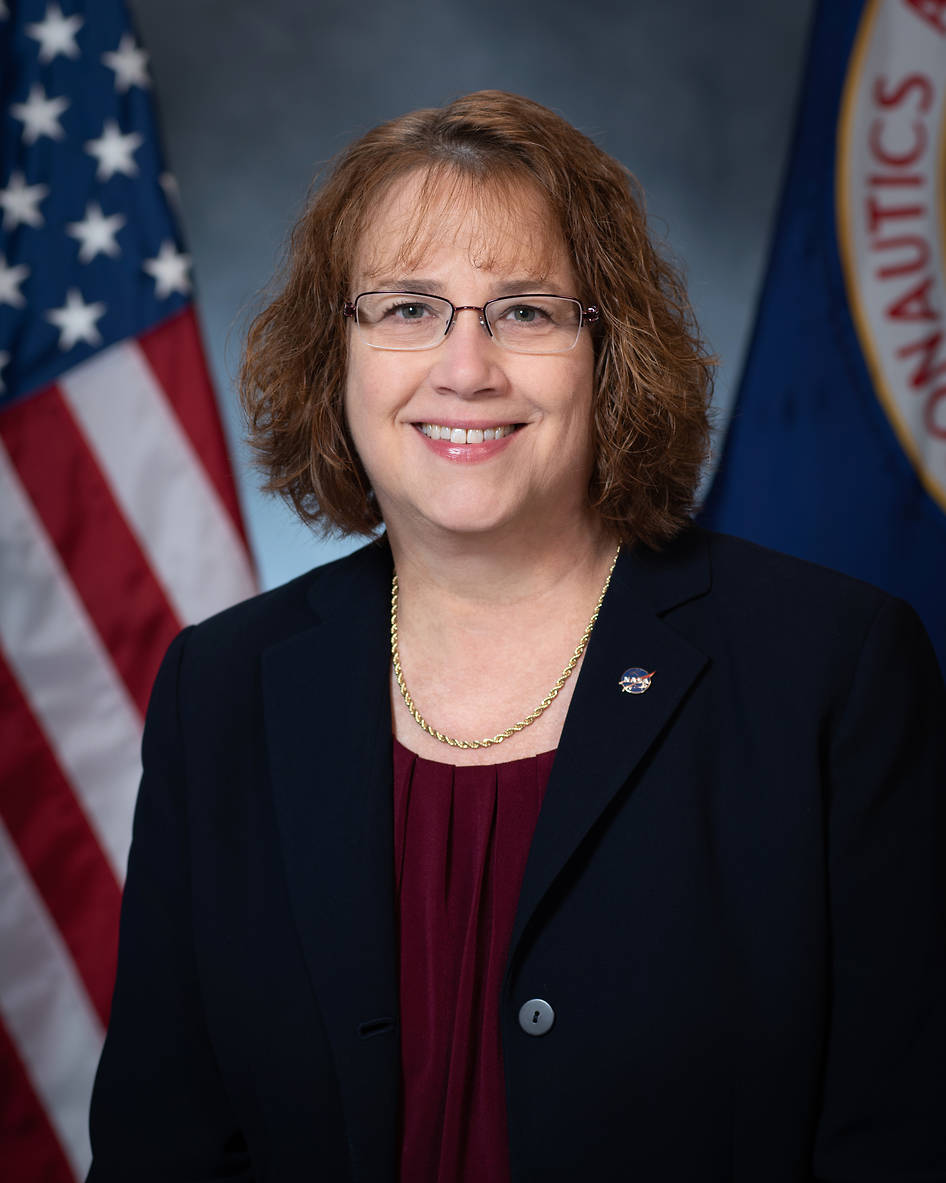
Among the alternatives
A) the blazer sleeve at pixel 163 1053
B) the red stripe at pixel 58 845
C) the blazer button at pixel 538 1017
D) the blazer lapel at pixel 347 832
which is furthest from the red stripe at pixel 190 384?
the blazer button at pixel 538 1017

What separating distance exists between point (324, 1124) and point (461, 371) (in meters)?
1.00

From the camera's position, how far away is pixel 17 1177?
2.82m

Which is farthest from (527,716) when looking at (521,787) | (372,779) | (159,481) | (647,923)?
(159,481)

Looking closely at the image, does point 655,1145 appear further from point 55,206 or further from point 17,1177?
point 55,206

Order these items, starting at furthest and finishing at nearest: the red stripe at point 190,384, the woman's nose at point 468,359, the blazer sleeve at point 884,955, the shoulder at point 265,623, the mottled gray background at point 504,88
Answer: the mottled gray background at point 504,88 → the red stripe at point 190,384 → the shoulder at point 265,623 → the woman's nose at point 468,359 → the blazer sleeve at point 884,955

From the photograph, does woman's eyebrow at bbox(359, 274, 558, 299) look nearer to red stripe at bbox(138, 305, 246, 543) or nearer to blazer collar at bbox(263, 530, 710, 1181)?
blazer collar at bbox(263, 530, 710, 1181)

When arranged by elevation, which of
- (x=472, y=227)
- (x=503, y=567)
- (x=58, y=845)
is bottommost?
(x=58, y=845)

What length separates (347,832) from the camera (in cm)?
174

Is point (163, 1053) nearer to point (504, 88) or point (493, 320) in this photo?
point (493, 320)

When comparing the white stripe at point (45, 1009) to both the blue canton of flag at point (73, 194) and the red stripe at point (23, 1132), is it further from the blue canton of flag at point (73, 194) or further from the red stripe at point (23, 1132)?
the blue canton of flag at point (73, 194)

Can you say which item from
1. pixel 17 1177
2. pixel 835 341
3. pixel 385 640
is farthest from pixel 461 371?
pixel 17 1177

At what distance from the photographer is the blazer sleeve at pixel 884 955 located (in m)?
1.56

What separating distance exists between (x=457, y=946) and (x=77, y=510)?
63.1 inches

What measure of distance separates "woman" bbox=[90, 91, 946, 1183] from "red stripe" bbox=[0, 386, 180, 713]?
969 millimetres
